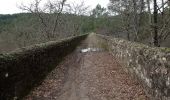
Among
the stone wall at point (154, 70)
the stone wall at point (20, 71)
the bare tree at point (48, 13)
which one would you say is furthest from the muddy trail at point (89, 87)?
the bare tree at point (48, 13)

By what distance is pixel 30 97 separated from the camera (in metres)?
8.68

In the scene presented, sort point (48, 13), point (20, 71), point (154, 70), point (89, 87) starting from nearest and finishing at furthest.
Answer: point (154, 70), point (20, 71), point (89, 87), point (48, 13)

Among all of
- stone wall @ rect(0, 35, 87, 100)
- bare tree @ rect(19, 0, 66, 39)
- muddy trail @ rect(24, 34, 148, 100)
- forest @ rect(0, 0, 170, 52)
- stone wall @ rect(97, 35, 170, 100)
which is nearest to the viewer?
stone wall @ rect(97, 35, 170, 100)

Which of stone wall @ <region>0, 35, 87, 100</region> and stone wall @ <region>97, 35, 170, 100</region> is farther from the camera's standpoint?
stone wall @ <region>0, 35, 87, 100</region>

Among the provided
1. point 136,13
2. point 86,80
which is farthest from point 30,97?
point 136,13

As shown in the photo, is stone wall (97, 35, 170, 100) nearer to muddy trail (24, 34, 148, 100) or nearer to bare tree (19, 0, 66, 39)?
muddy trail (24, 34, 148, 100)

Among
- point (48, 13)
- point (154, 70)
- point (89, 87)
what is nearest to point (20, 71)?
point (89, 87)

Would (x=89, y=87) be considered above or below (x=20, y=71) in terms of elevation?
below

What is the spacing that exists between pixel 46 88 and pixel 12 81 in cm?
265

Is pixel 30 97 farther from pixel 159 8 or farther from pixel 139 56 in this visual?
pixel 159 8

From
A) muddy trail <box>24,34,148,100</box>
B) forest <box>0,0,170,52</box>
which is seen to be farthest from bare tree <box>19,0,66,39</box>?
muddy trail <box>24,34,148,100</box>

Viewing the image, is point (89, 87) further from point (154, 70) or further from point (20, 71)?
point (154, 70)

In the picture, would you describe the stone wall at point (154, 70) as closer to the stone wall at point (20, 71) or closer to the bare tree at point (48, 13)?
the stone wall at point (20, 71)

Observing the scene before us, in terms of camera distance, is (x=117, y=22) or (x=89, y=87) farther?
(x=117, y=22)
